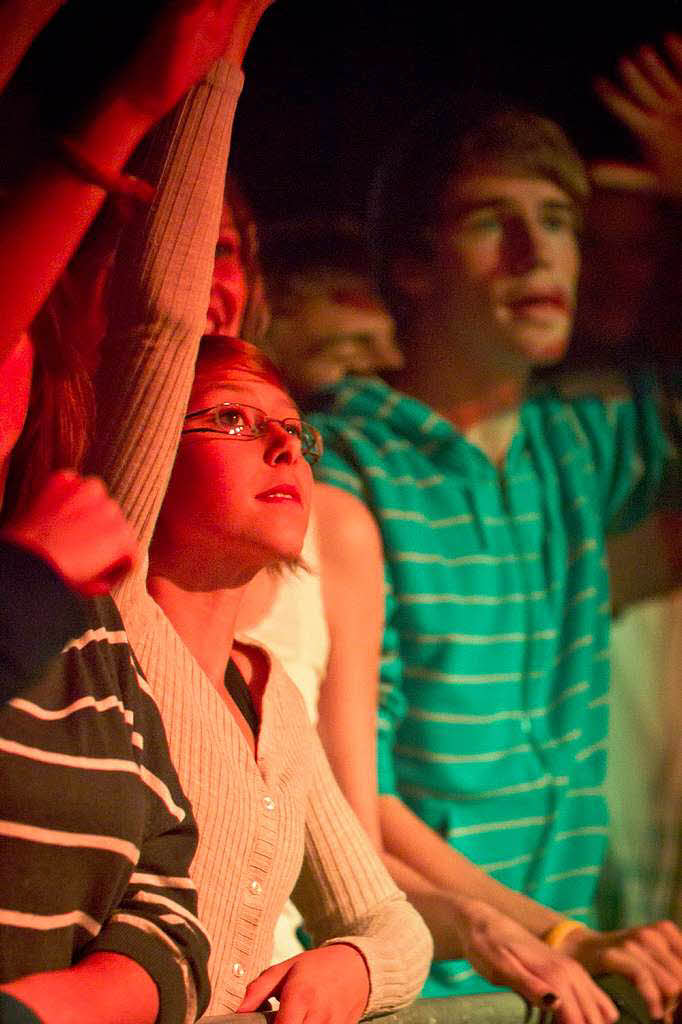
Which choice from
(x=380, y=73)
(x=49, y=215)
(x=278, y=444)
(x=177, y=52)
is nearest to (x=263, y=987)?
(x=278, y=444)

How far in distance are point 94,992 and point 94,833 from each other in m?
0.11

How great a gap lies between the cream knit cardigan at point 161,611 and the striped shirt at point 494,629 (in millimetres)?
384

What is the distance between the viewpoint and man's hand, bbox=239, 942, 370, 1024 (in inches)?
39.7

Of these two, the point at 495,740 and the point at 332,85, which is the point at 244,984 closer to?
the point at 495,740

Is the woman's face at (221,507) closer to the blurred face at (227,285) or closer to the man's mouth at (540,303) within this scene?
the blurred face at (227,285)

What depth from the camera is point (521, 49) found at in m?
1.62

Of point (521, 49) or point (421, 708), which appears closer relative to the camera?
point (421, 708)

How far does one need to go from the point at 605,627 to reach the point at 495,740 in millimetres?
271

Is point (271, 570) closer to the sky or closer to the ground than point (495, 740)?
closer to the sky

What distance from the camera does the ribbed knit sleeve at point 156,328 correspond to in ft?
3.34

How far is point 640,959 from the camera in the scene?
1.43 meters

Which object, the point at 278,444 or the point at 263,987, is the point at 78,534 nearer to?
the point at 278,444

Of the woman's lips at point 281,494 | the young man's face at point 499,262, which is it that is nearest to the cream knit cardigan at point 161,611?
the woman's lips at point 281,494

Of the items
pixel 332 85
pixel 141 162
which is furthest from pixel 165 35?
pixel 332 85
